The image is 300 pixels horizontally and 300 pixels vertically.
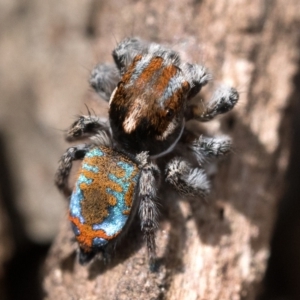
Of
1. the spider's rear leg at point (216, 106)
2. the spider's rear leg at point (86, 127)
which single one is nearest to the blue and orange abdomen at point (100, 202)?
the spider's rear leg at point (86, 127)

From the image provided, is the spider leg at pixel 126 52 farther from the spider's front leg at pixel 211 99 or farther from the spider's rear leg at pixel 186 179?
Answer: the spider's rear leg at pixel 186 179

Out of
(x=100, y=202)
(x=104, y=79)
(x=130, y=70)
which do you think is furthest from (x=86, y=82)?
(x=100, y=202)

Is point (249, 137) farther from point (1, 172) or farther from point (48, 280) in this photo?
point (1, 172)

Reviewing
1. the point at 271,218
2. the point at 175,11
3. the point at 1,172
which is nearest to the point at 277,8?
the point at 175,11

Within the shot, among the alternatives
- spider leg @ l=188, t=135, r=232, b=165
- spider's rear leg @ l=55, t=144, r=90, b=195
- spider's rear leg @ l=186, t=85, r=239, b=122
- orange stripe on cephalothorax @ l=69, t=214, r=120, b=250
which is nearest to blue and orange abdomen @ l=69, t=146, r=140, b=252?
orange stripe on cephalothorax @ l=69, t=214, r=120, b=250

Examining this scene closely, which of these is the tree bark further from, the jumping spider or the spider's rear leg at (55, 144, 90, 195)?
the spider's rear leg at (55, 144, 90, 195)

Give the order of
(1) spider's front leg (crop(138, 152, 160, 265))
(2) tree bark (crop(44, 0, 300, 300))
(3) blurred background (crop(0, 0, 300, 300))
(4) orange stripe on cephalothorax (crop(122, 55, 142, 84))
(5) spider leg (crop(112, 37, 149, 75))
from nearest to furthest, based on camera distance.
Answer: (1) spider's front leg (crop(138, 152, 160, 265)), (2) tree bark (crop(44, 0, 300, 300)), (4) orange stripe on cephalothorax (crop(122, 55, 142, 84)), (5) spider leg (crop(112, 37, 149, 75)), (3) blurred background (crop(0, 0, 300, 300))
